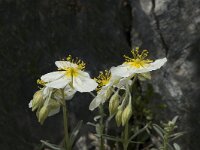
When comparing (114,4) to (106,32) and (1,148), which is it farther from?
(1,148)

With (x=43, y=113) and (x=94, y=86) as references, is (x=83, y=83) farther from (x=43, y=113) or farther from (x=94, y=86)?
(x=43, y=113)

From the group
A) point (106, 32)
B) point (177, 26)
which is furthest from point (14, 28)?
point (177, 26)

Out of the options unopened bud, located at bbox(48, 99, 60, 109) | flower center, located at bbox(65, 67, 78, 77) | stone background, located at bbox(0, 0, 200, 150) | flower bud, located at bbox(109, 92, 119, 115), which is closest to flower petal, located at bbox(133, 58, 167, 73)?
flower bud, located at bbox(109, 92, 119, 115)

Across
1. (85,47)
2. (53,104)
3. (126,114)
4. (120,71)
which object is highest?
(85,47)

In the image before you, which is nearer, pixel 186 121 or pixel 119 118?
pixel 119 118

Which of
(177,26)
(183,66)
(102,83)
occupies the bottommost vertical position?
(102,83)

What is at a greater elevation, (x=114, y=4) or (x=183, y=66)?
(x=114, y=4)

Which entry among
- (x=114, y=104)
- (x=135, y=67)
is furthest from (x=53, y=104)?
(x=135, y=67)
